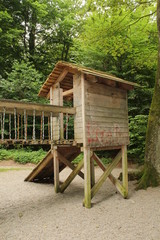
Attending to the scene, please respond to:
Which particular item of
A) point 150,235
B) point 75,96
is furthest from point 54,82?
point 150,235

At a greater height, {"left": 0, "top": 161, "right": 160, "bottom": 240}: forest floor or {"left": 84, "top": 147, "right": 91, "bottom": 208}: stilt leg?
{"left": 84, "top": 147, "right": 91, "bottom": 208}: stilt leg

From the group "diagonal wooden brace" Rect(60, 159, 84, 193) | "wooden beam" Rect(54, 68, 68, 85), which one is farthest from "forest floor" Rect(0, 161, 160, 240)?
"wooden beam" Rect(54, 68, 68, 85)

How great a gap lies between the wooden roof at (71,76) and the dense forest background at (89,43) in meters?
3.86

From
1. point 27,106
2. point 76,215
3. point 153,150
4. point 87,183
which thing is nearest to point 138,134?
point 153,150

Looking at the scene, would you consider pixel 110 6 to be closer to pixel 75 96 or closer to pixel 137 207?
pixel 75 96

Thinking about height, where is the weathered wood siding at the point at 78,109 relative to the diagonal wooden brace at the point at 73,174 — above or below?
above

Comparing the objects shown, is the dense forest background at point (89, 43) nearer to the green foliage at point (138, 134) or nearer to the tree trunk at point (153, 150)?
the green foliage at point (138, 134)

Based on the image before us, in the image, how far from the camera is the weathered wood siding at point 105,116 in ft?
20.9

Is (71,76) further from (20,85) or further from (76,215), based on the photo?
(20,85)

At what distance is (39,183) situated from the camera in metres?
9.26

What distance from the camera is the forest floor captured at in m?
4.47

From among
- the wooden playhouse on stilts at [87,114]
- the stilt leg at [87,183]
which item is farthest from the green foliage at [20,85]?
the stilt leg at [87,183]

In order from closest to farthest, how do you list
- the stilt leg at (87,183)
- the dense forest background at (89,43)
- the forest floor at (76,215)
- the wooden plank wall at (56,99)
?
the forest floor at (76,215), the stilt leg at (87,183), the wooden plank wall at (56,99), the dense forest background at (89,43)

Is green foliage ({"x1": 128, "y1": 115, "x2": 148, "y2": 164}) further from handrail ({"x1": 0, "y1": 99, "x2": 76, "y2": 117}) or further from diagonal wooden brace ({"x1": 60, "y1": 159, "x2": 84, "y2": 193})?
handrail ({"x1": 0, "y1": 99, "x2": 76, "y2": 117})
